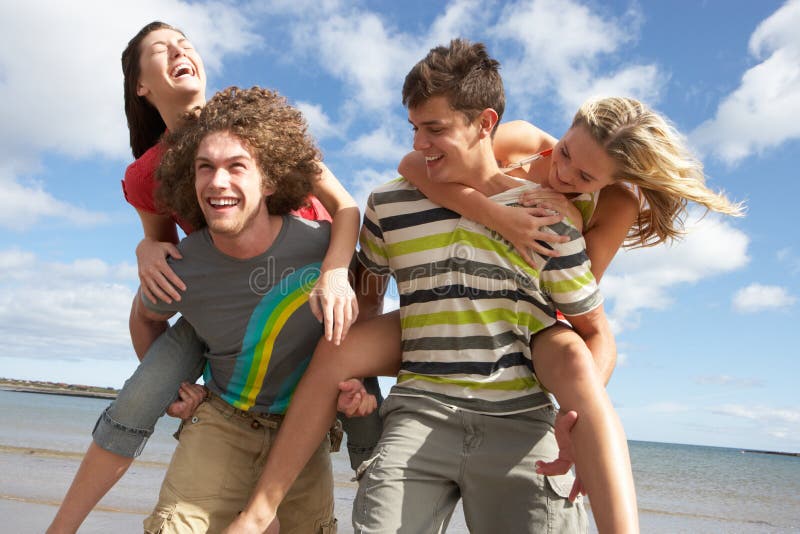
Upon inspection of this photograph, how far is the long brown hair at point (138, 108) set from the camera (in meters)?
3.19

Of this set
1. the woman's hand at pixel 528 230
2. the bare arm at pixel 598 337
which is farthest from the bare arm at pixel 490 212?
the bare arm at pixel 598 337

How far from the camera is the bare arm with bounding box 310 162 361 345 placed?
2.28 m

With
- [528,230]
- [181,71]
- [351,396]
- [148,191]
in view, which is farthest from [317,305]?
[181,71]

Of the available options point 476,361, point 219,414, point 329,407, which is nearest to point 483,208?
point 476,361

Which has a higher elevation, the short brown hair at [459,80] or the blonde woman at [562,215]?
the short brown hair at [459,80]

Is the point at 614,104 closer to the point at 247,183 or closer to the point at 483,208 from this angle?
the point at 483,208

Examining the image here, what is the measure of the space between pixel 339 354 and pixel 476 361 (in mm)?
481

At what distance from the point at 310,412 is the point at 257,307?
452 mm

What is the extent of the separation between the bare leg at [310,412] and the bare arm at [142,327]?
2.21 feet

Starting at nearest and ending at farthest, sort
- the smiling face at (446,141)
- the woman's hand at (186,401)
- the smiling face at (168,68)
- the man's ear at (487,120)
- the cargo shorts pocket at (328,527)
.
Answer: the smiling face at (446,141) < the man's ear at (487,120) < the woman's hand at (186,401) < the cargo shorts pocket at (328,527) < the smiling face at (168,68)

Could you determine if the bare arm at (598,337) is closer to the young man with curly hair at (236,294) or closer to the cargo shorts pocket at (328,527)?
the young man with curly hair at (236,294)

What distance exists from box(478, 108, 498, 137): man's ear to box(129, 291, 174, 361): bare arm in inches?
55.2

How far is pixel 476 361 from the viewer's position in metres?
2.27

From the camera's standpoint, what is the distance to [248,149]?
2.58 meters
